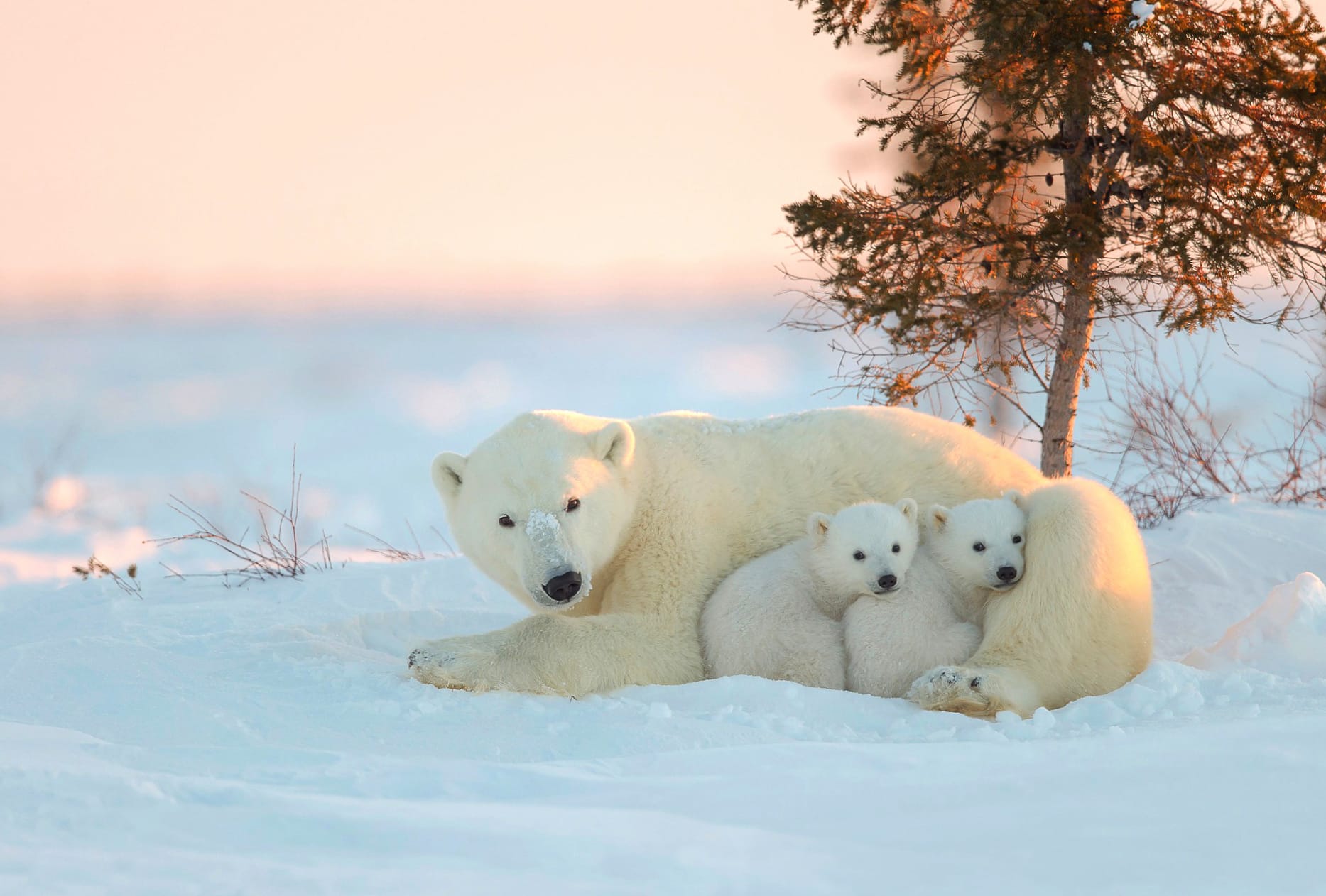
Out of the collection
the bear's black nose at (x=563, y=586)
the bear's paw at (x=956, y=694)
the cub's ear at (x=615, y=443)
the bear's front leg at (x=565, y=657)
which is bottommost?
the bear's paw at (x=956, y=694)

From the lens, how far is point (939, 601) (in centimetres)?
413

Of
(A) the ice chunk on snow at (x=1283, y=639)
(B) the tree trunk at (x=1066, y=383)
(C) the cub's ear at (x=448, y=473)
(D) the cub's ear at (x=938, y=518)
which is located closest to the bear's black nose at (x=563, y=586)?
(C) the cub's ear at (x=448, y=473)

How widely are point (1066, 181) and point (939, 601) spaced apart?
2.92 meters

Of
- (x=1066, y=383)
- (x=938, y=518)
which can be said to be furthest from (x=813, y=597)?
(x=1066, y=383)

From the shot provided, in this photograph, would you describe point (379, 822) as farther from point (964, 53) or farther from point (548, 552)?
point (964, 53)

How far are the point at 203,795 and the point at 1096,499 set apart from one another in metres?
3.20

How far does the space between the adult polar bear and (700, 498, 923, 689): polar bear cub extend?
0.17 metres

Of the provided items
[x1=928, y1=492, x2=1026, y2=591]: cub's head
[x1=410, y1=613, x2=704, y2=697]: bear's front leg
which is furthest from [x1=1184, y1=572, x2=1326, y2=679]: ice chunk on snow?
[x1=410, y1=613, x2=704, y2=697]: bear's front leg

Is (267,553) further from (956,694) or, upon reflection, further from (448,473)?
(956,694)

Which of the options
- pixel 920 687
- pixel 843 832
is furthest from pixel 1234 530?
pixel 843 832

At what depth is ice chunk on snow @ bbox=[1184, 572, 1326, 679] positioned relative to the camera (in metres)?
4.15

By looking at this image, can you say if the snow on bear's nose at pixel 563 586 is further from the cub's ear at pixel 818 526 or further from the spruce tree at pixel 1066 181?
the spruce tree at pixel 1066 181

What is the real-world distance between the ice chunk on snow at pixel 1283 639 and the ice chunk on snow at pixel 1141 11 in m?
2.64

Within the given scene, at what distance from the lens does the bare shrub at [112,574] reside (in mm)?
6586
